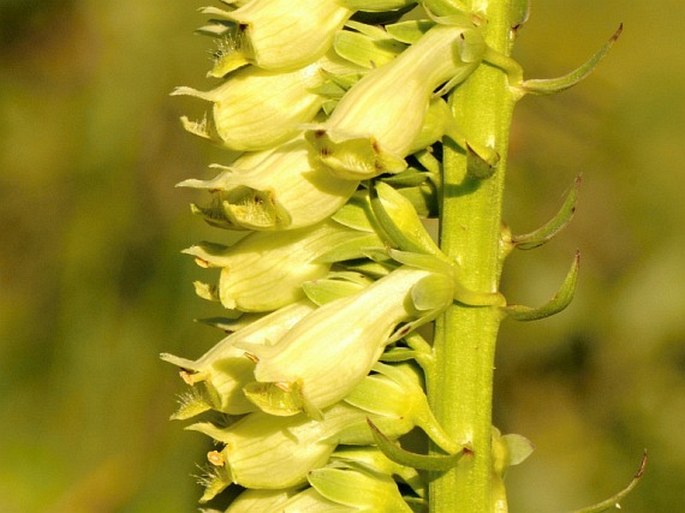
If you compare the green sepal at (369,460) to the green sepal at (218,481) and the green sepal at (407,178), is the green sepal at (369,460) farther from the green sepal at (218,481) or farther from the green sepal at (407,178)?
the green sepal at (407,178)

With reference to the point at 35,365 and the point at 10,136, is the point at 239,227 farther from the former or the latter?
the point at 10,136

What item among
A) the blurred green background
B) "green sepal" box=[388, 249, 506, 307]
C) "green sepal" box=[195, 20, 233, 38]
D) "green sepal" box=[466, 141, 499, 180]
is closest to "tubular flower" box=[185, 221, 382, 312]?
"green sepal" box=[388, 249, 506, 307]

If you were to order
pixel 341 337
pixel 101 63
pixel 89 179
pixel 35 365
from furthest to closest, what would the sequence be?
1. pixel 101 63
2. pixel 89 179
3. pixel 35 365
4. pixel 341 337

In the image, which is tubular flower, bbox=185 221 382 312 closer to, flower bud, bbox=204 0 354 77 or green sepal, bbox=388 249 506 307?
green sepal, bbox=388 249 506 307

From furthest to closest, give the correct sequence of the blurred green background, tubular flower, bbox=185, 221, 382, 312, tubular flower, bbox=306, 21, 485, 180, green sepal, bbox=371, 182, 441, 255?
the blurred green background, tubular flower, bbox=185, 221, 382, 312, green sepal, bbox=371, 182, 441, 255, tubular flower, bbox=306, 21, 485, 180

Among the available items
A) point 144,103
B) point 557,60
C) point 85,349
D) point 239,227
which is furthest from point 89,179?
point 239,227

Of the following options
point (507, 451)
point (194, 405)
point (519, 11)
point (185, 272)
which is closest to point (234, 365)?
point (194, 405)
